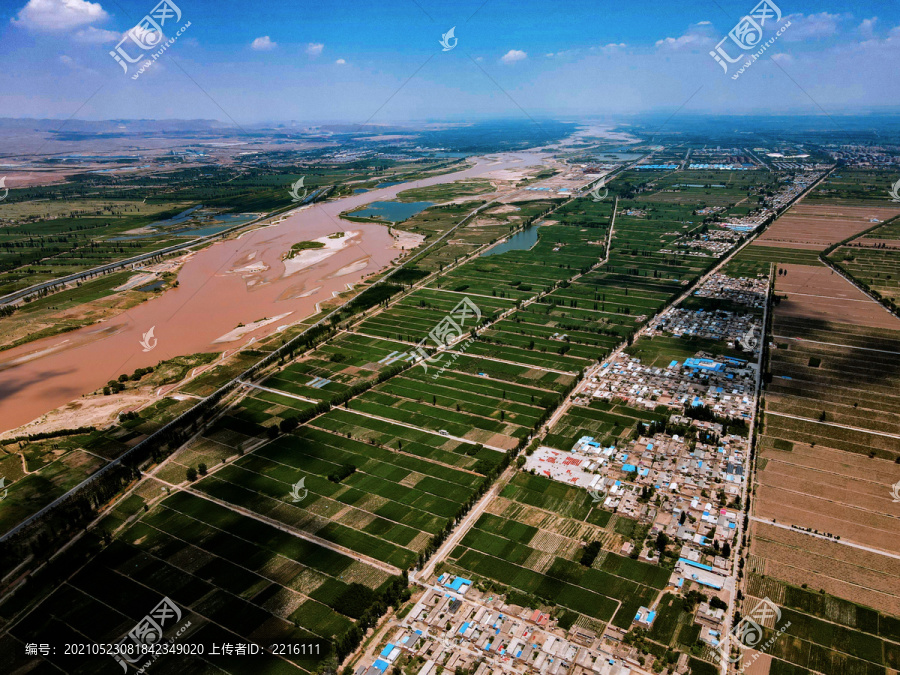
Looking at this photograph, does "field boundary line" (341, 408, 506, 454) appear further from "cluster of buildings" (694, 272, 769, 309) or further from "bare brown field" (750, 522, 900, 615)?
"cluster of buildings" (694, 272, 769, 309)

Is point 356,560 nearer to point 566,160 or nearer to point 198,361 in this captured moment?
point 198,361

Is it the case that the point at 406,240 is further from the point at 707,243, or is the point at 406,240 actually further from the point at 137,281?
the point at 707,243

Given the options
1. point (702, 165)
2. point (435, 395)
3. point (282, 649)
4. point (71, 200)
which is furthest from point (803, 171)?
point (71, 200)

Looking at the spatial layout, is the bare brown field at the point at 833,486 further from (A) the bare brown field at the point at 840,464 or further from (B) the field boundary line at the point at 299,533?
(B) the field boundary line at the point at 299,533

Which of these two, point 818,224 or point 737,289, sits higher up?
point 818,224

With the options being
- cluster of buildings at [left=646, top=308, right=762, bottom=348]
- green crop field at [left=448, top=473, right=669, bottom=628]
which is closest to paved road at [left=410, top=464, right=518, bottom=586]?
green crop field at [left=448, top=473, right=669, bottom=628]

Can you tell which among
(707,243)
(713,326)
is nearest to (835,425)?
(713,326)
